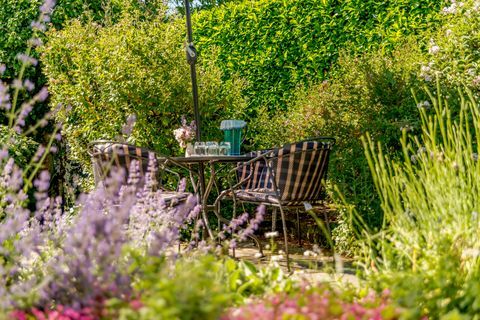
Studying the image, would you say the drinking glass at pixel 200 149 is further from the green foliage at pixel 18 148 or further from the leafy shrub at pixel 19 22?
the leafy shrub at pixel 19 22

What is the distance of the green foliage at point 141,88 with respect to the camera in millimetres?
5969

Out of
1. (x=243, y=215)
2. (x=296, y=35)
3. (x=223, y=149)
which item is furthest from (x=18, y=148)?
(x=243, y=215)

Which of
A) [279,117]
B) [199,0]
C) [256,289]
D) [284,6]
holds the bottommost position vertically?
[256,289]

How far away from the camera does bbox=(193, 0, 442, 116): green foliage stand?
685 centimetres

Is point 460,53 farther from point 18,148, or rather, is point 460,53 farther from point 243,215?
point 18,148

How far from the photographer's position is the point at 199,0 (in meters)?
16.0

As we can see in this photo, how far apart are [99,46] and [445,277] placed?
15.5 ft

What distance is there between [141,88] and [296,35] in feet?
7.17

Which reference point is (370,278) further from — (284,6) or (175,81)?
(284,6)

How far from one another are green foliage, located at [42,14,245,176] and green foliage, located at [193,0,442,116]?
97cm

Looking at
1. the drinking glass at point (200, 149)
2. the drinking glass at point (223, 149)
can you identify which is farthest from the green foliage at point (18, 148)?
the drinking glass at point (223, 149)

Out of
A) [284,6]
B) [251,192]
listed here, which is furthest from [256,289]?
[284,6]

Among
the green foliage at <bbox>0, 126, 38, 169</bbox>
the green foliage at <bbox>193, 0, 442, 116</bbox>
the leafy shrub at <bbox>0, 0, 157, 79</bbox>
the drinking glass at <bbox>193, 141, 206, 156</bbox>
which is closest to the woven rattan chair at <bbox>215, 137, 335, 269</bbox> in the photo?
the drinking glass at <bbox>193, 141, 206, 156</bbox>

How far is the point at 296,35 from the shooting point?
736cm
